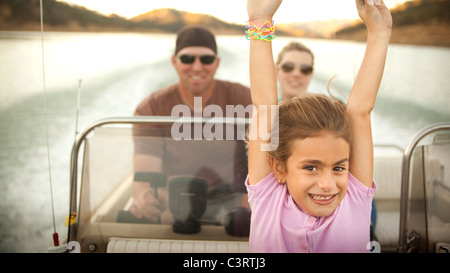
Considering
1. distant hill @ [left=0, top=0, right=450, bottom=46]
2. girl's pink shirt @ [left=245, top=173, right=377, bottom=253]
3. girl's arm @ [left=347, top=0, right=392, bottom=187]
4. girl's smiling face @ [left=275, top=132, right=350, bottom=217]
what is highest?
distant hill @ [left=0, top=0, right=450, bottom=46]

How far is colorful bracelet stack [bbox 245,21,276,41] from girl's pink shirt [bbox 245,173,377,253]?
0.40 m

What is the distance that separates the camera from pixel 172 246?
4.62 ft

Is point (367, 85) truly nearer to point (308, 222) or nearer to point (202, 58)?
point (308, 222)

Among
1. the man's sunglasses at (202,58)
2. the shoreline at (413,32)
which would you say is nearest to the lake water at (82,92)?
the shoreline at (413,32)

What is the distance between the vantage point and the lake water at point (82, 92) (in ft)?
4.42

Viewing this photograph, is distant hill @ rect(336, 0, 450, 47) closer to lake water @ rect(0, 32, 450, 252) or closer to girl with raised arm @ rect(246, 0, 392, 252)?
lake water @ rect(0, 32, 450, 252)

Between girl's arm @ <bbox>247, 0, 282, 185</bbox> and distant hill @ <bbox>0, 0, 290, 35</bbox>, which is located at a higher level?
distant hill @ <bbox>0, 0, 290, 35</bbox>

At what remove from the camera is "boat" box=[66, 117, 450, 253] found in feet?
4.97

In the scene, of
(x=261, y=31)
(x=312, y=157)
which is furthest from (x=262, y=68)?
(x=312, y=157)

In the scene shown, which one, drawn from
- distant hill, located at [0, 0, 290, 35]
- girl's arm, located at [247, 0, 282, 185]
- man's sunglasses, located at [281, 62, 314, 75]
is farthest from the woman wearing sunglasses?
girl's arm, located at [247, 0, 282, 185]

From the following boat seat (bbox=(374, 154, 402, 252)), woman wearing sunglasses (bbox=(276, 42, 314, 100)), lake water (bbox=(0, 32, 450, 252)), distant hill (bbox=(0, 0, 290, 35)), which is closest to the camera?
distant hill (bbox=(0, 0, 290, 35))

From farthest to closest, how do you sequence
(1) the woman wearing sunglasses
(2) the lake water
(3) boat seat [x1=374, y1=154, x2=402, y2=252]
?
(3) boat seat [x1=374, y1=154, x2=402, y2=252]
(1) the woman wearing sunglasses
(2) the lake water
